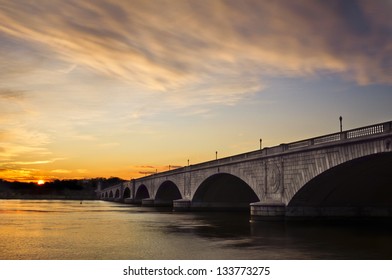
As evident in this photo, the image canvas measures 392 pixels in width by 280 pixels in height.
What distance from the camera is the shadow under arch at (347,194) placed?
1476 inches

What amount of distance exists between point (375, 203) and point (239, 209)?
31.5 m

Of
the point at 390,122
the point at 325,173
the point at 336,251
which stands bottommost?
the point at 336,251

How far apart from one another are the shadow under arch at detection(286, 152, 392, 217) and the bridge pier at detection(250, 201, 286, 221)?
0.61m

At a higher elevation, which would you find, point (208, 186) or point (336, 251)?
point (208, 186)

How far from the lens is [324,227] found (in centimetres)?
A: 3759

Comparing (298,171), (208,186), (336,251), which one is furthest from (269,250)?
(208,186)

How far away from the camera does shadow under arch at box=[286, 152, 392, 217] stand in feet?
123

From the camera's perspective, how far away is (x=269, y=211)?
42375 millimetres

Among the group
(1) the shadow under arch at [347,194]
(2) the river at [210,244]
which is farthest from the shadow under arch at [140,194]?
(2) the river at [210,244]

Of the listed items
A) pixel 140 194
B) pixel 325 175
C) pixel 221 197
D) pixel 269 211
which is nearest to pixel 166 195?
pixel 221 197

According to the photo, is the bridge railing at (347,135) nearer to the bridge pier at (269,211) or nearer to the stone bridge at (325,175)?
the stone bridge at (325,175)

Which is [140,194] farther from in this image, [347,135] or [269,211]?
[347,135]

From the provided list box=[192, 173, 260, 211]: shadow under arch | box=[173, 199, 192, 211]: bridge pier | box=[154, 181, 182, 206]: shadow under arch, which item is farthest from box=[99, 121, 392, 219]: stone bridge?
box=[154, 181, 182, 206]: shadow under arch
